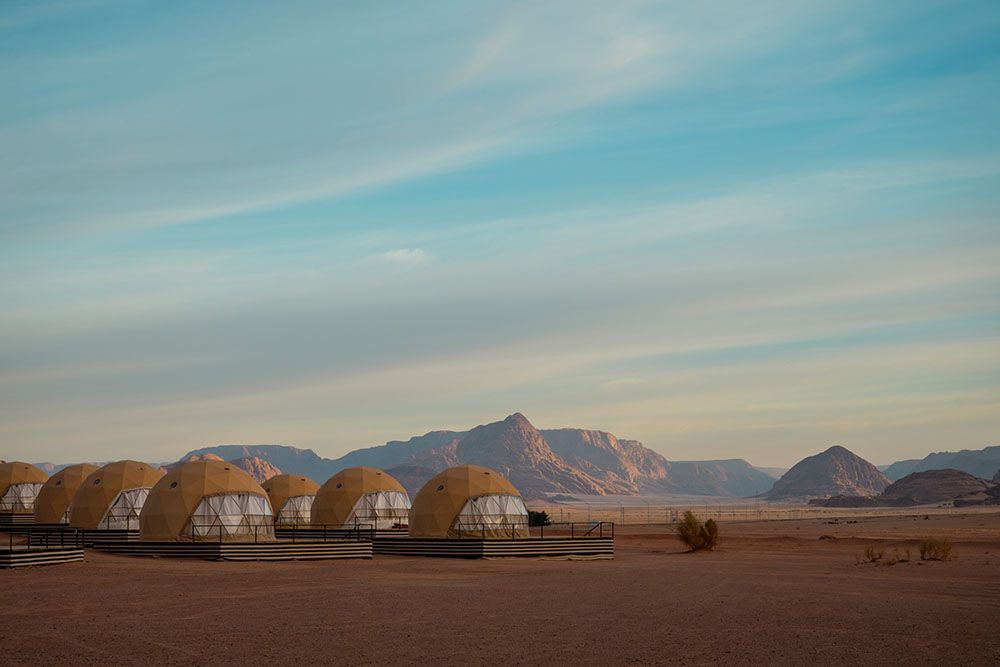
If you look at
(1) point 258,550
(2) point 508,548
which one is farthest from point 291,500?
(2) point 508,548

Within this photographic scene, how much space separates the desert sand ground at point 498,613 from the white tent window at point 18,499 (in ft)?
103

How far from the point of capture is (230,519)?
39062 millimetres

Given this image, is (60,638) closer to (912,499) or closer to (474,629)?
(474,629)

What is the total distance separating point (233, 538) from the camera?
38750 mm

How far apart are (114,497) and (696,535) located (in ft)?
82.4

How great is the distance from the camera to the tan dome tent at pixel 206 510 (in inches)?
1522

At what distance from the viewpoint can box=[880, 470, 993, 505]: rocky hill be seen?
6127 inches

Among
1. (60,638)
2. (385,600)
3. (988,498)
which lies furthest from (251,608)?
(988,498)

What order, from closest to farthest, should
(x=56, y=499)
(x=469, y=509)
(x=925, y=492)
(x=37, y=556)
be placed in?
(x=37, y=556), (x=469, y=509), (x=56, y=499), (x=925, y=492)

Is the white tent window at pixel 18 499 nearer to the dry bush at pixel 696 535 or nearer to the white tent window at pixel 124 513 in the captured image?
the white tent window at pixel 124 513

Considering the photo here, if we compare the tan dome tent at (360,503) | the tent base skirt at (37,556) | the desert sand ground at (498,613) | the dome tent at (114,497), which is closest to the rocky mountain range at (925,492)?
the tan dome tent at (360,503)

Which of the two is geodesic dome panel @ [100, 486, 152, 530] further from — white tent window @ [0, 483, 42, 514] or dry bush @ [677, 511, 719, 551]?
dry bush @ [677, 511, 719, 551]

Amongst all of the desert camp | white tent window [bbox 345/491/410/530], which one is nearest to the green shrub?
white tent window [bbox 345/491/410/530]

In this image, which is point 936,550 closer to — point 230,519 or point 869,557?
point 869,557
